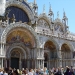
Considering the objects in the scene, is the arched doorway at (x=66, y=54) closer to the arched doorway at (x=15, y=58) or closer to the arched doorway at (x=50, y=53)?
the arched doorway at (x=50, y=53)

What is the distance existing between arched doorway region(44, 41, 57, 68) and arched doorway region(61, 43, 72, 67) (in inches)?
105

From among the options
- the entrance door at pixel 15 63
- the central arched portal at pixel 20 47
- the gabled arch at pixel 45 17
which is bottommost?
the entrance door at pixel 15 63

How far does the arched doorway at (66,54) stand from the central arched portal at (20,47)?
8131 mm

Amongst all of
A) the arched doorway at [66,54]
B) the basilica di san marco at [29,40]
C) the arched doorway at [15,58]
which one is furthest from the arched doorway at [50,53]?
the arched doorway at [15,58]

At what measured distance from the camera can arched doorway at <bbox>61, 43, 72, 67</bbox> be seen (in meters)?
32.2

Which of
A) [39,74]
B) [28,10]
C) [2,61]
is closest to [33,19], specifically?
[28,10]

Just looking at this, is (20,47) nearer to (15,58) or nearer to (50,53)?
(15,58)

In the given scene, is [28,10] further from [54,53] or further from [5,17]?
[54,53]

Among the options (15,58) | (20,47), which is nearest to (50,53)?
(20,47)

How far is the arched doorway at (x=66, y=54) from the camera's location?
3219cm

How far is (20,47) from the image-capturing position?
2539cm

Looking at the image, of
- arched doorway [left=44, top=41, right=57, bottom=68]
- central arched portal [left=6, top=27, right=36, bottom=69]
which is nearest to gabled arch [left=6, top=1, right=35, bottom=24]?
central arched portal [left=6, top=27, right=36, bottom=69]

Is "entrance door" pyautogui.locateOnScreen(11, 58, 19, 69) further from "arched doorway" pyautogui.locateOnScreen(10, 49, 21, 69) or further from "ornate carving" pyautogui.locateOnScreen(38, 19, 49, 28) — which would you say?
"ornate carving" pyautogui.locateOnScreen(38, 19, 49, 28)

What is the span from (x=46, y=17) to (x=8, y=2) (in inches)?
314
